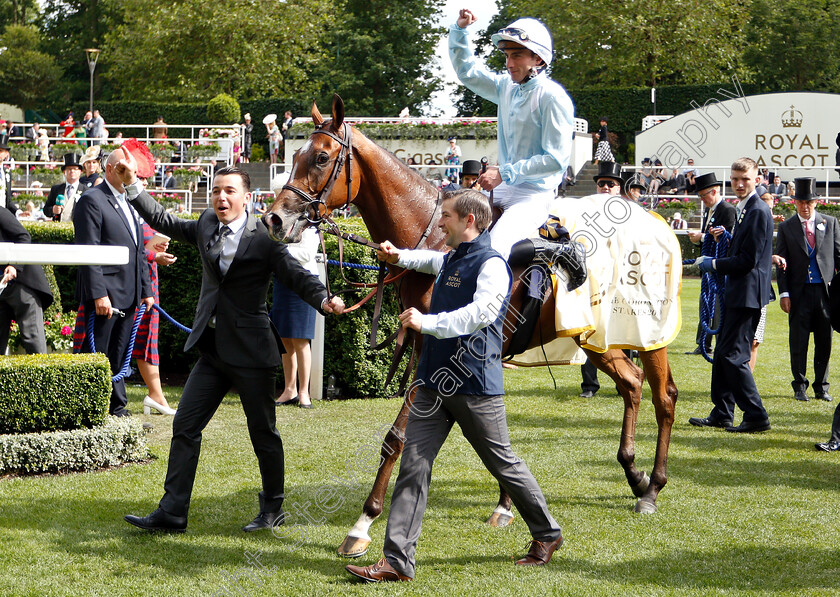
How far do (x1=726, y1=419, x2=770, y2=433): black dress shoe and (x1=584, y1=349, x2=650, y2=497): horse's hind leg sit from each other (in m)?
2.33

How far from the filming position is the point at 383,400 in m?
8.99

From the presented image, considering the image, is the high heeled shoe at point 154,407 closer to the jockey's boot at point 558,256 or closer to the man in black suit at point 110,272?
the man in black suit at point 110,272

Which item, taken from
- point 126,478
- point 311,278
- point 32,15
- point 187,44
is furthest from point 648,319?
point 32,15

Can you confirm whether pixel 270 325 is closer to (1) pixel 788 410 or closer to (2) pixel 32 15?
(1) pixel 788 410

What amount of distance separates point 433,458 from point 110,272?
12.8 ft

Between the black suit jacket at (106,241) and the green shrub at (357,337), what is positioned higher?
the black suit jacket at (106,241)

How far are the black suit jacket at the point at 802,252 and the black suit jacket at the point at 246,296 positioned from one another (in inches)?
249

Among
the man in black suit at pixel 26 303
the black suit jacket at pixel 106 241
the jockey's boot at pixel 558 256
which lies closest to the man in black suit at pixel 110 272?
the black suit jacket at pixel 106 241

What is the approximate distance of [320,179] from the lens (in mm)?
4797

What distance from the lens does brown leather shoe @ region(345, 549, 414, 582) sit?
14.1ft

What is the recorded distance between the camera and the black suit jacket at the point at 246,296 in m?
4.93

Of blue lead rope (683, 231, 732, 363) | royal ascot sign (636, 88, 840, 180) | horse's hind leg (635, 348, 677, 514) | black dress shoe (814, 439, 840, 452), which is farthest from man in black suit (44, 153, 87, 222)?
royal ascot sign (636, 88, 840, 180)

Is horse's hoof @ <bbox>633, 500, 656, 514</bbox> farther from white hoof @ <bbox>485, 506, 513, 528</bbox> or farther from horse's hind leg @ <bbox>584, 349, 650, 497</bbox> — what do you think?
white hoof @ <bbox>485, 506, 513, 528</bbox>

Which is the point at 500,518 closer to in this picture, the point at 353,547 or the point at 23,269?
the point at 353,547
